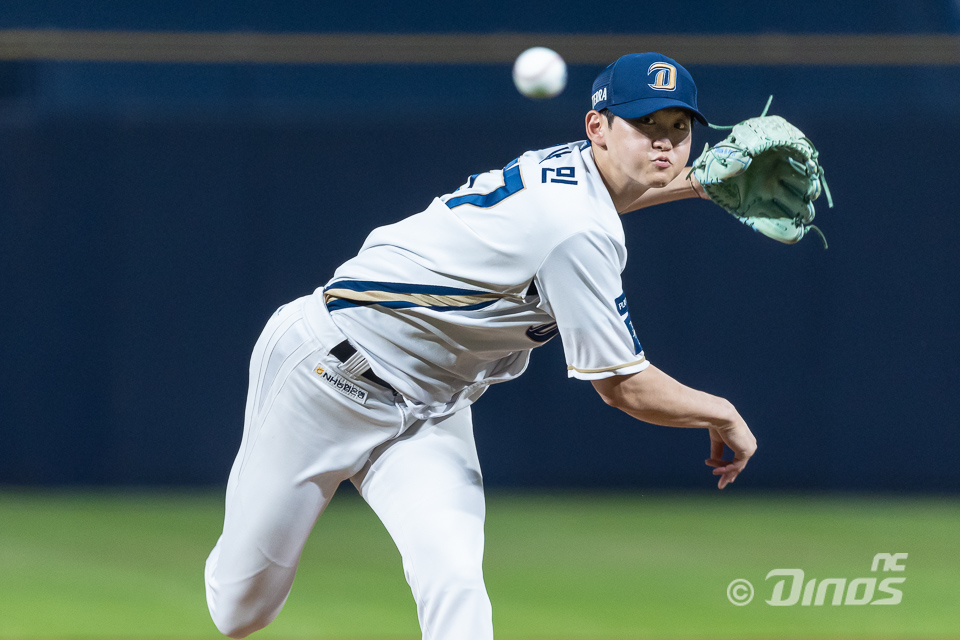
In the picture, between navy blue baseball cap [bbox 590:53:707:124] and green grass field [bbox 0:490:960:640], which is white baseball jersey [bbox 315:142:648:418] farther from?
green grass field [bbox 0:490:960:640]

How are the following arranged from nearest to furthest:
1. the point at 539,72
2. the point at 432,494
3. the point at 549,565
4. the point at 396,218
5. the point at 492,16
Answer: the point at 432,494 → the point at 549,565 → the point at 539,72 → the point at 396,218 → the point at 492,16

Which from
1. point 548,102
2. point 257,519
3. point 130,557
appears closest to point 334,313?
point 257,519

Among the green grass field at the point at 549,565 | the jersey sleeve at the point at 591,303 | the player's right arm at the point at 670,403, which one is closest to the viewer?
the jersey sleeve at the point at 591,303

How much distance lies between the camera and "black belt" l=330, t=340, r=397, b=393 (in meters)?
2.79

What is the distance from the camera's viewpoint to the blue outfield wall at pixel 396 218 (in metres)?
6.39

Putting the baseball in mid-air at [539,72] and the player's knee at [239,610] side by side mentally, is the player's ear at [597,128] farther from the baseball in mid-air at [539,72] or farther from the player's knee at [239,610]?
the baseball in mid-air at [539,72]

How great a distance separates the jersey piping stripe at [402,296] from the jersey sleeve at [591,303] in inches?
7.4

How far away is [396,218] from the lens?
Result: 6500 mm

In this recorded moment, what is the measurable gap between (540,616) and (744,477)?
2687mm

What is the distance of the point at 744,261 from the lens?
6531 millimetres

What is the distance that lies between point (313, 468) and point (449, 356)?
448mm

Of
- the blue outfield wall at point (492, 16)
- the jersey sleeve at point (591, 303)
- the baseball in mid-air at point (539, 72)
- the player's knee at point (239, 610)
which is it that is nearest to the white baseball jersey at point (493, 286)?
the jersey sleeve at point (591, 303)

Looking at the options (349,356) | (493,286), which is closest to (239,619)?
(349,356)

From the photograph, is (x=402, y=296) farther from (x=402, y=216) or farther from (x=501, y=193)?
(x=402, y=216)
